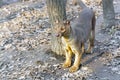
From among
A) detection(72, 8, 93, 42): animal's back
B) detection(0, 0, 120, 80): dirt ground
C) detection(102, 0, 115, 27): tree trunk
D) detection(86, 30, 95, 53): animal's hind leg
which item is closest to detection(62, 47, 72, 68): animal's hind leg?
detection(0, 0, 120, 80): dirt ground

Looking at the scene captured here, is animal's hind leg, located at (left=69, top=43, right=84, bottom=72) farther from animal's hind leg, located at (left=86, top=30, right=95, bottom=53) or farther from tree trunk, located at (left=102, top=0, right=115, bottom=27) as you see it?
tree trunk, located at (left=102, top=0, right=115, bottom=27)

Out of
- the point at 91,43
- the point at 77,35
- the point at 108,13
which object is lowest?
the point at 91,43

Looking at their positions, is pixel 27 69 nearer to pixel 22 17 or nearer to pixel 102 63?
pixel 102 63

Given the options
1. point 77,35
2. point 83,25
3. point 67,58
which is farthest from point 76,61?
point 83,25

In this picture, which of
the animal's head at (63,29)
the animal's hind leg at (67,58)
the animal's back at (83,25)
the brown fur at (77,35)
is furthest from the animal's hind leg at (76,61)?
the animal's head at (63,29)

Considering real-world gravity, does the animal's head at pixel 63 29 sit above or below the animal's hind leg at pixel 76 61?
above

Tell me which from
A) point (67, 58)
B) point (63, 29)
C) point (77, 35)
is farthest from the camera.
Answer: point (67, 58)

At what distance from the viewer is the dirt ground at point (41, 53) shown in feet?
21.4

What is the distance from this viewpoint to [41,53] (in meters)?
7.53

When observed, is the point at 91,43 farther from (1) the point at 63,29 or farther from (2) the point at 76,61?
(1) the point at 63,29

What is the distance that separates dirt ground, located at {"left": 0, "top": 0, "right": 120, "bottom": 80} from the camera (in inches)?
257

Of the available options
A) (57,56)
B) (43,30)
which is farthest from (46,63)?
(43,30)

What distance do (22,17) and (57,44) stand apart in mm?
3481

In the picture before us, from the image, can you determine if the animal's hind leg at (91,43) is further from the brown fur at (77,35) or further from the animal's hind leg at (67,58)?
the animal's hind leg at (67,58)
